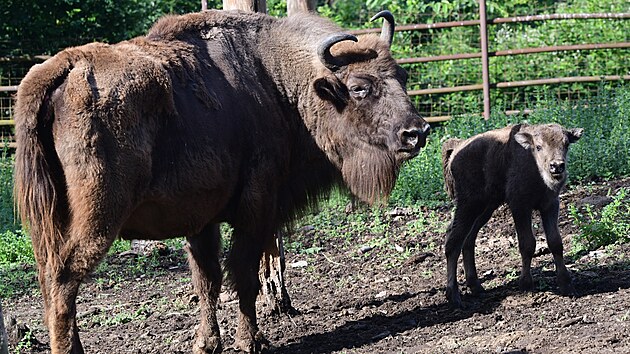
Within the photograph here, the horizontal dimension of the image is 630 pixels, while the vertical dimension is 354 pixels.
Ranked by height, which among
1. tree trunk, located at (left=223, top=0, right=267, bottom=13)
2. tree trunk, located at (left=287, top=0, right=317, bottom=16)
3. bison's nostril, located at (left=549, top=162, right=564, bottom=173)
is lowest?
bison's nostril, located at (left=549, top=162, right=564, bottom=173)

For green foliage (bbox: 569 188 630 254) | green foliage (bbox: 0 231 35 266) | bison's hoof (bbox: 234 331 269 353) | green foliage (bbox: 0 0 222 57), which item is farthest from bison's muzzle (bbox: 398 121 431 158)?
green foliage (bbox: 0 0 222 57)

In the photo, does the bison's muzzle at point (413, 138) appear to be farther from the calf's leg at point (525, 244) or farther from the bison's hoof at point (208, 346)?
the bison's hoof at point (208, 346)

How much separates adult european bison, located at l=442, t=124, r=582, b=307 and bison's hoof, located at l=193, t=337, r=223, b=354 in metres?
1.99

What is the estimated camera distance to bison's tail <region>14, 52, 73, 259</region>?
19.4ft

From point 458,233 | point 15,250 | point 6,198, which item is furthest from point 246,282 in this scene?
point 6,198

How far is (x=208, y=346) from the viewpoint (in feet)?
22.6

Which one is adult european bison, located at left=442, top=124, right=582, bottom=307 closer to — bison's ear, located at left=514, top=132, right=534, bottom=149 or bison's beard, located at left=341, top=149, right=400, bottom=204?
Result: bison's ear, located at left=514, top=132, right=534, bottom=149

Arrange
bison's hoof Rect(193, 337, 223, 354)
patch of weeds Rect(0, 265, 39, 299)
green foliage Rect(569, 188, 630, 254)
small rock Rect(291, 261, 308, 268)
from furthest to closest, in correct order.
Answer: small rock Rect(291, 261, 308, 268) < patch of weeds Rect(0, 265, 39, 299) < green foliage Rect(569, 188, 630, 254) < bison's hoof Rect(193, 337, 223, 354)

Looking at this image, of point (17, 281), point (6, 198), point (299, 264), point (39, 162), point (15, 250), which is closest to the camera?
point (39, 162)

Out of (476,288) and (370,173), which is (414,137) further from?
(476,288)

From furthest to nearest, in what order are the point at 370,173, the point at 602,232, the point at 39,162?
the point at 602,232
the point at 370,173
the point at 39,162

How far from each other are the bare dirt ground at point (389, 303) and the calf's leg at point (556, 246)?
0.44ft

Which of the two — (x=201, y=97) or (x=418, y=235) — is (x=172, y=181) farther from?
(x=418, y=235)

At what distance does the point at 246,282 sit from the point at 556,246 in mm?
2543
